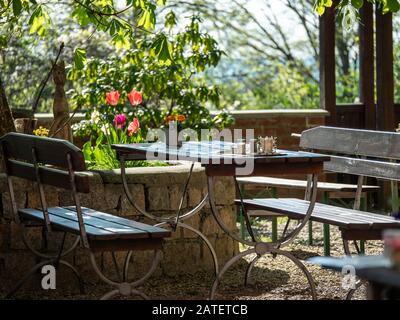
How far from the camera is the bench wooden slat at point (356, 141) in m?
6.14

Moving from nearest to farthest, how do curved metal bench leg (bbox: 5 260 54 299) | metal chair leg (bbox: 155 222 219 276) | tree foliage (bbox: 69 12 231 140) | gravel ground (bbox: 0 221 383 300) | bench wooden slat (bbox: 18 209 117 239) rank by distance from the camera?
bench wooden slat (bbox: 18 209 117 239), curved metal bench leg (bbox: 5 260 54 299), gravel ground (bbox: 0 221 383 300), metal chair leg (bbox: 155 222 219 276), tree foliage (bbox: 69 12 231 140)

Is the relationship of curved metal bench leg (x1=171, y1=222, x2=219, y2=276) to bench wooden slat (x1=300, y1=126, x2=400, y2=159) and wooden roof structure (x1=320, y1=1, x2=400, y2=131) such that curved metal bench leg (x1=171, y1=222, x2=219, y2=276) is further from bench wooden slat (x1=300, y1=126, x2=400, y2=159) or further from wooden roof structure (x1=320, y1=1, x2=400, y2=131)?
wooden roof structure (x1=320, y1=1, x2=400, y2=131)

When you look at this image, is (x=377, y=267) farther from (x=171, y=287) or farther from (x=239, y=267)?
(x=239, y=267)

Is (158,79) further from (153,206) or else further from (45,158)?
(45,158)

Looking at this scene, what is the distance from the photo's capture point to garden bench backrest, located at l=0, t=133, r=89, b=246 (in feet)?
16.3

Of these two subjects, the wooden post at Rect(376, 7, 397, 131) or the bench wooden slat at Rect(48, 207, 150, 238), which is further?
the wooden post at Rect(376, 7, 397, 131)

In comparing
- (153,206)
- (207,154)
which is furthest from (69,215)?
(153,206)

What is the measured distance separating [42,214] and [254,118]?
476 centimetres

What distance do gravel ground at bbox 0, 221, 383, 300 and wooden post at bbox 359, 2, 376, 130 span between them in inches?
144

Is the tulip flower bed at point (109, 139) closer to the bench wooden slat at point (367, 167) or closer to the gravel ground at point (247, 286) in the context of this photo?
the gravel ground at point (247, 286)

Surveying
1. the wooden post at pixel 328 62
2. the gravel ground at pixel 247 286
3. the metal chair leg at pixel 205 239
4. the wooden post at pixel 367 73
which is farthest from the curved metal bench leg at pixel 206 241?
the wooden post at pixel 367 73

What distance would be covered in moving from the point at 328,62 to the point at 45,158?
Answer: 213 inches

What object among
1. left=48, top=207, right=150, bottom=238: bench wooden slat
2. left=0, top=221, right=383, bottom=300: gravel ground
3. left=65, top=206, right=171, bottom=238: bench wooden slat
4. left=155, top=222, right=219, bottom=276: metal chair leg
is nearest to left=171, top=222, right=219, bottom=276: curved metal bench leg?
left=155, top=222, right=219, bottom=276: metal chair leg
